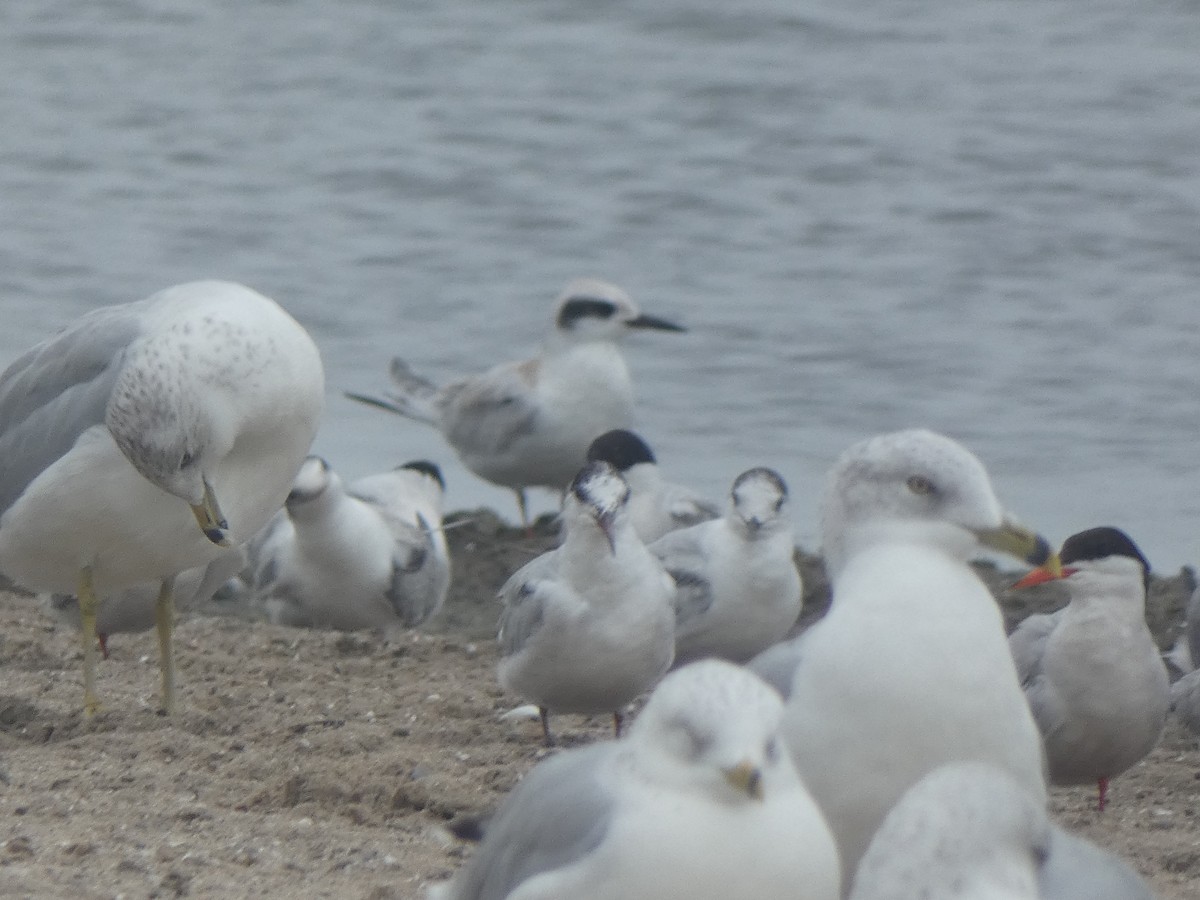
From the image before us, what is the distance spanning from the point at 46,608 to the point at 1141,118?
33.5ft

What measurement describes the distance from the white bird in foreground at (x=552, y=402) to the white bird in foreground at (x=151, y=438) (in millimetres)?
4227

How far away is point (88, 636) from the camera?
659cm

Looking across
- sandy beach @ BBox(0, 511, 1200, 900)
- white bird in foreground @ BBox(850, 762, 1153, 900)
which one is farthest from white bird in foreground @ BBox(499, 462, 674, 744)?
white bird in foreground @ BBox(850, 762, 1153, 900)

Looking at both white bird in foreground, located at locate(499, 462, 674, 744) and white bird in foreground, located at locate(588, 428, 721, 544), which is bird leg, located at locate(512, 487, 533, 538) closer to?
white bird in foreground, located at locate(588, 428, 721, 544)

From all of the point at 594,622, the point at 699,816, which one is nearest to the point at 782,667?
the point at 699,816

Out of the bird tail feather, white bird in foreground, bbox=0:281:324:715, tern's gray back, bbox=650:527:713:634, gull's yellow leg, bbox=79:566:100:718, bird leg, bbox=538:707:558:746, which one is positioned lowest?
the bird tail feather

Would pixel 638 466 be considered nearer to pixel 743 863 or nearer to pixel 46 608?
pixel 46 608

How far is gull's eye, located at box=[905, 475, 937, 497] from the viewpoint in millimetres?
4559

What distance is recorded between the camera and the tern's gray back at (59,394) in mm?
6355

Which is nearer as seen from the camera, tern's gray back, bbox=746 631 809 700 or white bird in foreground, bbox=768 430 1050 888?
white bird in foreground, bbox=768 430 1050 888

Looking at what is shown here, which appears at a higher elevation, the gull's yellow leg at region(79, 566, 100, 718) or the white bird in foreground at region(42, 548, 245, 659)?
the gull's yellow leg at region(79, 566, 100, 718)

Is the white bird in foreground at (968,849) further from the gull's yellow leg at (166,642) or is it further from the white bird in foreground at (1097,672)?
the gull's yellow leg at (166,642)

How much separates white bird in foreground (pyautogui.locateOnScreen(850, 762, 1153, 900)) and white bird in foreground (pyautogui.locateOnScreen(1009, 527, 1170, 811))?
2.42 m

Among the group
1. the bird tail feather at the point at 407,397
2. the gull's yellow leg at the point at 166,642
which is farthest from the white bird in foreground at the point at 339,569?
the bird tail feather at the point at 407,397
